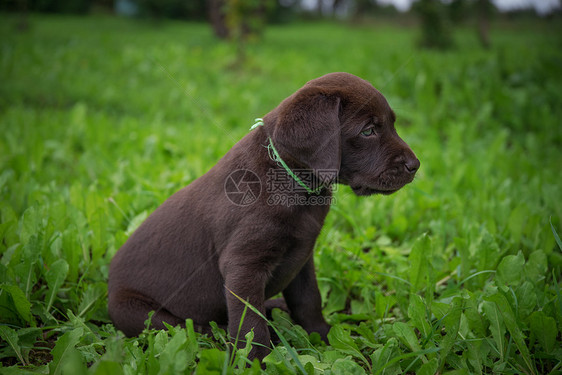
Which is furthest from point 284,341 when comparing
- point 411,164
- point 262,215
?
point 411,164

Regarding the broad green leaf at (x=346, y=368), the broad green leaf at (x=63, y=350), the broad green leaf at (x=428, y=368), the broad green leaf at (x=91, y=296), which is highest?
the broad green leaf at (x=428, y=368)

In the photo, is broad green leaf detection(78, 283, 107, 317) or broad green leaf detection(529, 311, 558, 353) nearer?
broad green leaf detection(529, 311, 558, 353)

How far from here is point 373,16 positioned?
4088cm

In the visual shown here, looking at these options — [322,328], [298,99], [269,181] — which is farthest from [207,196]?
[322,328]

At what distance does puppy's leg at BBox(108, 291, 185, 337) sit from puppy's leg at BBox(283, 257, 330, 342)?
0.68 meters

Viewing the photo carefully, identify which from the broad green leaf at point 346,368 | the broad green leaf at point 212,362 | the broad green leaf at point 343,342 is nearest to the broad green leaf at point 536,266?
the broad green leaf at point 343,342

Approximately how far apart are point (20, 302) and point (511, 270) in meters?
2.78

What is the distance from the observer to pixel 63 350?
6.84ft

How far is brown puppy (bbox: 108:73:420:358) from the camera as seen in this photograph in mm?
2266

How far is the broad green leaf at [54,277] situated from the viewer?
265 centimetres

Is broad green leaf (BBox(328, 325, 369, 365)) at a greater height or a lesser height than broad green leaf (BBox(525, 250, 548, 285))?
lesser

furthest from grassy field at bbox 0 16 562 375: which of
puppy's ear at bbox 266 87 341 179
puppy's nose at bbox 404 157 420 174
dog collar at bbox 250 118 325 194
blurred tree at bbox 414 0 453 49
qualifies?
blurred tree at bbox 414 0 453 49

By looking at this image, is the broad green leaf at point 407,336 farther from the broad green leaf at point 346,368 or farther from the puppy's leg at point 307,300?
the puppy's leg at point 307,300

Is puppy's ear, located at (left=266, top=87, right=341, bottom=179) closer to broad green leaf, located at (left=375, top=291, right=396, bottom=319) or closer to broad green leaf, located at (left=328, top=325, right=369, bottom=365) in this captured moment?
broad green leaf, located at (left=328, top=325, right=369, bottom=365)
